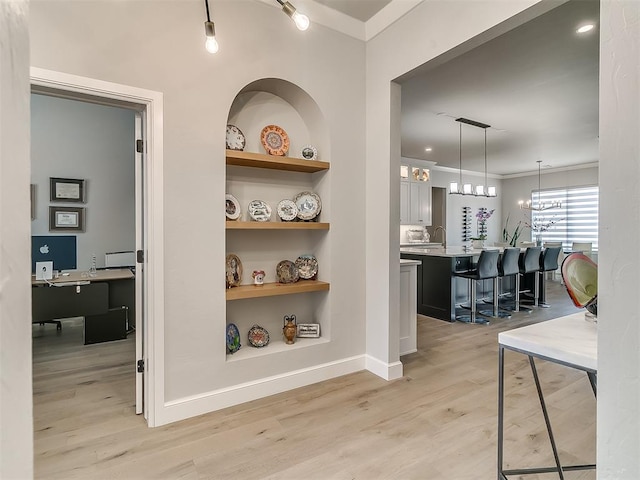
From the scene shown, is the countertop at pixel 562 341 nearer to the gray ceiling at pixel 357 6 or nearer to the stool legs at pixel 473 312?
the gray ceiling at pixel 357 6

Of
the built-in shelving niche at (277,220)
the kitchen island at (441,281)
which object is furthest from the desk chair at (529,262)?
the built-in shelving niche at (277,220)

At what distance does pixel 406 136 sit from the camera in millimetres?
5930

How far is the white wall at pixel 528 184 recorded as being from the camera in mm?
8133

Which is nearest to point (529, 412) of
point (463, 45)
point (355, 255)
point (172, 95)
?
point (355, 255)

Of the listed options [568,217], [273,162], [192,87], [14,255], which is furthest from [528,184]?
[14,255]

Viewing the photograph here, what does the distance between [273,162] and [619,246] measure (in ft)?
7.10

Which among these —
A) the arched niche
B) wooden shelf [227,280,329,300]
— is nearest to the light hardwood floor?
wooden shelf [227,280,329,300]

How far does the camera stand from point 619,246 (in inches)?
25.5

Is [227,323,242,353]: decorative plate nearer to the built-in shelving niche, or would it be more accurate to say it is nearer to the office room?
the built-in shelving niche

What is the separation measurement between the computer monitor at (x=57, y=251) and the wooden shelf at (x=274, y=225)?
11.1 feet

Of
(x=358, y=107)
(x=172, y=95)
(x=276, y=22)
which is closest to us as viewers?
(x=172, y=95)

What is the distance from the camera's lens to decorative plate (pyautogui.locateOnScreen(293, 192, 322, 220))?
2785 mm

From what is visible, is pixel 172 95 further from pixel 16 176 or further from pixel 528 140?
pixel 528 140

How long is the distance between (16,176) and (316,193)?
261 centimetres
